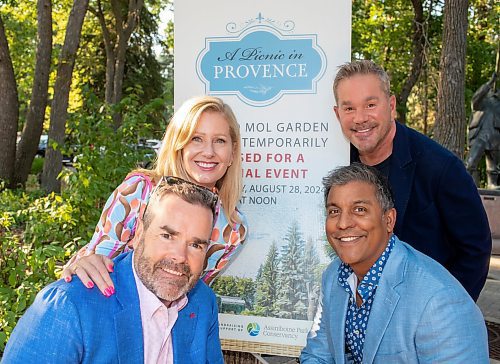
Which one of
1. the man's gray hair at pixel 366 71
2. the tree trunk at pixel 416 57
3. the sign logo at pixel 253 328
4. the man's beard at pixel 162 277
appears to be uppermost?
the tree trunk at pixel 416 57

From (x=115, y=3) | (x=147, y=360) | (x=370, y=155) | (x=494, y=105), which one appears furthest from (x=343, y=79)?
(x=115, y=3)

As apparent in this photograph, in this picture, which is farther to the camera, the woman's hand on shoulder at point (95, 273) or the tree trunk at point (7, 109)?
the tree trunk at point (7, 109)

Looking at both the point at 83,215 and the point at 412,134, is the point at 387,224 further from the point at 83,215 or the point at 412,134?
the point at 83,215

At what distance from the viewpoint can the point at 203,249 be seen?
78.7 inches

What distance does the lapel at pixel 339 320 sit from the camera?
2367 mm

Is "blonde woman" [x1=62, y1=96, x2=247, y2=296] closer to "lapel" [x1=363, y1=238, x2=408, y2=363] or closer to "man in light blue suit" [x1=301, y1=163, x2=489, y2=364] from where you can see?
"man in light blue suit" [x1=301, y1=163, x2=489, y2=364]

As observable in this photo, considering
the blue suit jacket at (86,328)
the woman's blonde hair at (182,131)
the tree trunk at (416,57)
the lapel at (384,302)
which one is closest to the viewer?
the blue suit jacket at (86,328)

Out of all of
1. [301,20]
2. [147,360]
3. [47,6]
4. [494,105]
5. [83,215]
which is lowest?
[147,360]

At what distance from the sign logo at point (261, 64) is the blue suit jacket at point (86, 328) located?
134 cm

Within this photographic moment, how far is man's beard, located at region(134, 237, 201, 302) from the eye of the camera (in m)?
1.94

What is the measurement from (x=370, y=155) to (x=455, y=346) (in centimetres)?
101

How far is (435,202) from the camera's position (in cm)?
275

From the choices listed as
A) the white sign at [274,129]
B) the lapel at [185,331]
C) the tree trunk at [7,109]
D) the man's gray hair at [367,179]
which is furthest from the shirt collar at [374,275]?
the tree trunk at [7,109]

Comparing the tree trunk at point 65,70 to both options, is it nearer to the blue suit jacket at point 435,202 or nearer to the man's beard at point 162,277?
the blue suit jacket at point 435,202
